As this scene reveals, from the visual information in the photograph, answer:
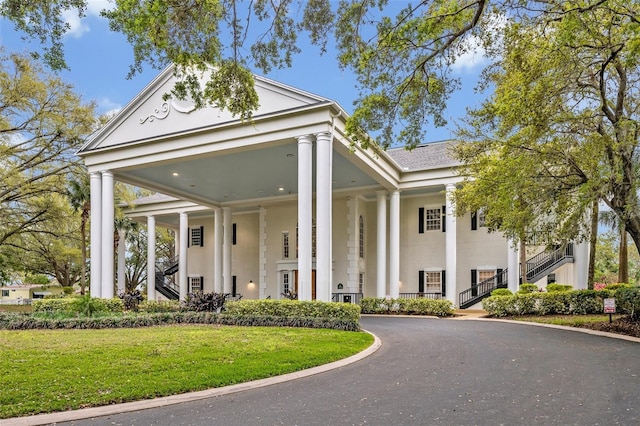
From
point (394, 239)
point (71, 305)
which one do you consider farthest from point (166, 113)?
point (394, 239)

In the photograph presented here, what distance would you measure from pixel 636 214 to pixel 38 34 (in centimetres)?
1350

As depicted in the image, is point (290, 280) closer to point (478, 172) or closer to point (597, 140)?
point (478, 172)

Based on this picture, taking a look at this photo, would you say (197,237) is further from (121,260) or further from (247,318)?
(247,318)

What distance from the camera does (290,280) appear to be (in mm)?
25453

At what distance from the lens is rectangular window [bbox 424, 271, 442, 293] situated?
77.2 ft

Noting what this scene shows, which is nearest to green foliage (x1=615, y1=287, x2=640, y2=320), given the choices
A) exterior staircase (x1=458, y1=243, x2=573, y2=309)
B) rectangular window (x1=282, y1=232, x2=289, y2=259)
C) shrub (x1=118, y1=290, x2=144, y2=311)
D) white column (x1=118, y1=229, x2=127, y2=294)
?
exterior staircase (x1=458, y1=243, x2=573, y2=309)

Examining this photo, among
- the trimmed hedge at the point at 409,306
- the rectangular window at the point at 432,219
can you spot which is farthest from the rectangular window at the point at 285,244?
the rectangular window at the point at 432,219

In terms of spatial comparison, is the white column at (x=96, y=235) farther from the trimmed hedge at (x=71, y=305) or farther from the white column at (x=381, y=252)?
the white column at (x=381, y=252)

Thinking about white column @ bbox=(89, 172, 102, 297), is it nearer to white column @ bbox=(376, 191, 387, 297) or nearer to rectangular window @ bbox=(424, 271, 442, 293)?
white column @ bbox=(376, 191, 387, 297)

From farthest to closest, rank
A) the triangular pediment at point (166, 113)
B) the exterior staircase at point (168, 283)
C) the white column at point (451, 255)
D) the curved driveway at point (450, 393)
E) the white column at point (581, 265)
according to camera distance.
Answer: the exterior staircase at point (168, 283)
the white column at point (581, 265)
the white column at point (451, 255)
the triangular pediment at point (166, 113)
the curved driveway at point (450, 393)

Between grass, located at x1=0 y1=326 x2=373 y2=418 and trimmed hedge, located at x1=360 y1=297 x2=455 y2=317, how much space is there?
26.4 feet

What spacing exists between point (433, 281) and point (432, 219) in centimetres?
319

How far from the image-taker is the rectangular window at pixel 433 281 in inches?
926

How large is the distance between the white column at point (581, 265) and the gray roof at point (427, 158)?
724 centimetres
